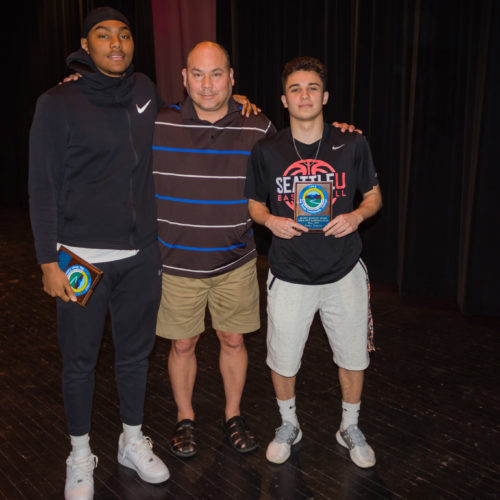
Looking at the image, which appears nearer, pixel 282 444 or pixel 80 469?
pixel 80 469

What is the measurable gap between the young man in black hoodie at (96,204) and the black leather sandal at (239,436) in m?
0.35

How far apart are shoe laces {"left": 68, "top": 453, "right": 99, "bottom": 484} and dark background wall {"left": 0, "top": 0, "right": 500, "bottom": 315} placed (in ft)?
8.52

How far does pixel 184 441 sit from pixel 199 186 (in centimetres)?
100

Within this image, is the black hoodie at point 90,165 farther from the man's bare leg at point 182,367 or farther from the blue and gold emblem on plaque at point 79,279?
the man's bare leg at point 182,367

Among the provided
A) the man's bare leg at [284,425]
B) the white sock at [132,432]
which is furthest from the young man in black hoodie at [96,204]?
the man's bare leg at [284,425]

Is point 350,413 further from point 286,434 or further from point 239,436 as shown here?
point 239,436

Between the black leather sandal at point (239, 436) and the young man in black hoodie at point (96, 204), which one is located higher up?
the young man in black hoodie at point (96, 204)

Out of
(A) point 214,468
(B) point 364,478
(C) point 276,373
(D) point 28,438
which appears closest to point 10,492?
(D) point 28,438

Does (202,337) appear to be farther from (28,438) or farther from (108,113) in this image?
(108,113)

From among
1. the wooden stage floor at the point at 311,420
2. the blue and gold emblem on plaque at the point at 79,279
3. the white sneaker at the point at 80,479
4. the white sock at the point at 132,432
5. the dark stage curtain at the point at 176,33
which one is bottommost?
the wooden stage floor at the point at 311,420

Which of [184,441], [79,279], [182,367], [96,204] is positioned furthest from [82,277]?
[184,441]

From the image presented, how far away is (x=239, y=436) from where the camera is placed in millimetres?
2262

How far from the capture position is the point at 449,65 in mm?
3615

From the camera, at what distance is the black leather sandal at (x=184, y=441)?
7.26 feet
